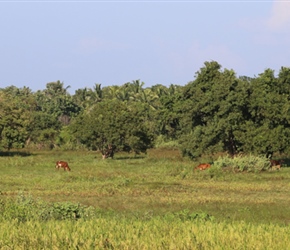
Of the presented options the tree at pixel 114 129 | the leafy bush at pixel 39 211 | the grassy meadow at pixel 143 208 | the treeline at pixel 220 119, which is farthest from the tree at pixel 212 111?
the leafy bush at pixel 39 211

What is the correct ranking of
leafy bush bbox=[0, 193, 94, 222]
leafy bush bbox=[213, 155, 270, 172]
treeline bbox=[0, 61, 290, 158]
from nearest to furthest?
leafy bush bbox=[0, 193, 94, 222]
leafy bush bbox=[213, 155, 270, 172]
treeline bbox=[0, 61, 290, 158]

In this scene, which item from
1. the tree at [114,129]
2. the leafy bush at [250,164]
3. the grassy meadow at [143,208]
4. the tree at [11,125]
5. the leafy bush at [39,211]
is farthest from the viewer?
the tree at [11,125]

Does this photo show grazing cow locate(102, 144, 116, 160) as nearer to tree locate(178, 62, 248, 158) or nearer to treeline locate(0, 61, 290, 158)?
treeline locate(0, 61, 290, 158)

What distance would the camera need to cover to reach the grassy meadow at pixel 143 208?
45.3 ft

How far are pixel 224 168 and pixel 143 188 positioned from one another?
14.6 meters

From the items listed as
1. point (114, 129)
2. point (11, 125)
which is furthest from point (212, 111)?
point (11, 125)

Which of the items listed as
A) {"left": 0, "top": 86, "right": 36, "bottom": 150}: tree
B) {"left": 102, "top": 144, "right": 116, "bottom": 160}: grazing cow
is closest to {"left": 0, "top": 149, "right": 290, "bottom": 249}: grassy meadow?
{"left": 102, "top": 144, "right": 116, "bottom": 160}: grazing cow

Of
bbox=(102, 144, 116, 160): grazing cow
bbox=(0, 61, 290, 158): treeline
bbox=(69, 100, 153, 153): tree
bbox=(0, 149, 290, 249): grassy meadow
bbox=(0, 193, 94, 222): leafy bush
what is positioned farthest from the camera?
bbox=(102, 144, 116, 160): grazing cow

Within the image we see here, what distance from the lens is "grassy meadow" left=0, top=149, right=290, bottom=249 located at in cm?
1380

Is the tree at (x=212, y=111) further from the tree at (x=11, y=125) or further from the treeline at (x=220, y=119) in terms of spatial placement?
the tree at (x=11, y=125)

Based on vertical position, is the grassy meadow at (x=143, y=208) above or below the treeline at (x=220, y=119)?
below

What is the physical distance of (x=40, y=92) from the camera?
A: 16075 cm

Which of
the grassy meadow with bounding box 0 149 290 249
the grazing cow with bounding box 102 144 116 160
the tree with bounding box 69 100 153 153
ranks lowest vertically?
the grassy meadow with bounding box 0 149 290 249

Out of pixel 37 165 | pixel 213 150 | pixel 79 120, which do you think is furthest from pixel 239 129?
pixel 79 120
